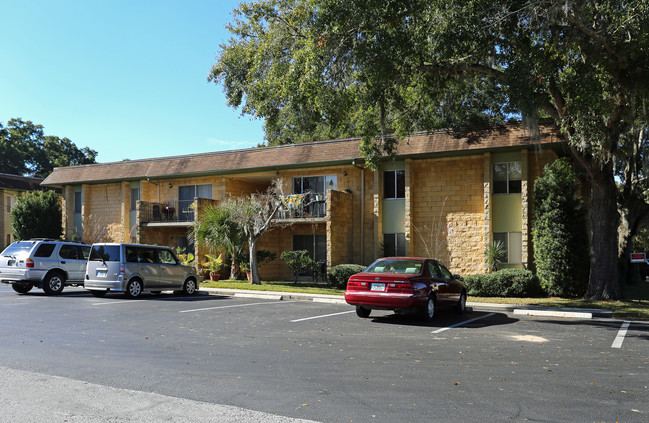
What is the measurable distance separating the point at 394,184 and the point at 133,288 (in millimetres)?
12396

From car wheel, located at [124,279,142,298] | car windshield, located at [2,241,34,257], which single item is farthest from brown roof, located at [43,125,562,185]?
car windshield, located at [2,241,34,257]

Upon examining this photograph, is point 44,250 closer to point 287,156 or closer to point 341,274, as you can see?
point 341,274

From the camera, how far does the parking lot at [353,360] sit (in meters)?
5.79

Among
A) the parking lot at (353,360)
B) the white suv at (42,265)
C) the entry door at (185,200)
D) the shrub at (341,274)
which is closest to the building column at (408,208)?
the shrub at (341,274)

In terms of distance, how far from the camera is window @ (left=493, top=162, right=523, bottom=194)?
22031 millimetres

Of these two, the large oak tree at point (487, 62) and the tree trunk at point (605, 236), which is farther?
the tree trunk at point (605, 236)

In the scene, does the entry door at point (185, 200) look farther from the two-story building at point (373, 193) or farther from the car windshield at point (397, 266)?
the car windshield at point (397, 266)

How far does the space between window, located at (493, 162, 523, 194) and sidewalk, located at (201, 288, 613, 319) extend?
685 cm

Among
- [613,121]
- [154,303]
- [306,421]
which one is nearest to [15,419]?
[306,421]

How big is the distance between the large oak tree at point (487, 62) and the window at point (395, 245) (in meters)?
6.79

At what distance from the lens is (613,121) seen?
16188 millimetres

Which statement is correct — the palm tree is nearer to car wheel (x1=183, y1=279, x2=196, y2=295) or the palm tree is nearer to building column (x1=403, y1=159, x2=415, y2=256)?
car wheel (x1=183, y1=279, x2=196, y2=295)

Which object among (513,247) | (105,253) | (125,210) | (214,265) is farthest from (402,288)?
(125,210)

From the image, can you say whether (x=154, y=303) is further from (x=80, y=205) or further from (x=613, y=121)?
(x=80, y=205)
